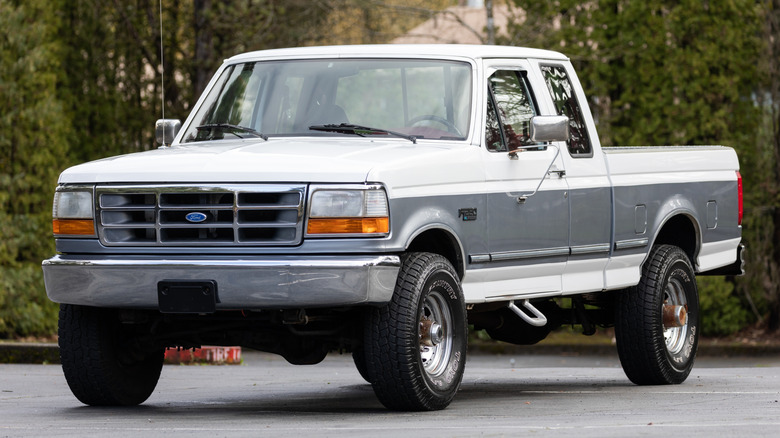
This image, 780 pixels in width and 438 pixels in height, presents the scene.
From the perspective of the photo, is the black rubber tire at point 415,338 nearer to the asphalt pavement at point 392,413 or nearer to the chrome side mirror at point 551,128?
the asphalt pavement at point 392,413

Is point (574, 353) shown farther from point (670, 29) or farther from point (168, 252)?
point (168, 252)

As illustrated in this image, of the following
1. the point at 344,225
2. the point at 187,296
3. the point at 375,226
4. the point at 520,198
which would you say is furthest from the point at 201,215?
the point at 520,198

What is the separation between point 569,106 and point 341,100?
185cm

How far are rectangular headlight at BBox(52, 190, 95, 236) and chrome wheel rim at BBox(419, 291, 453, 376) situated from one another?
6.08 feet

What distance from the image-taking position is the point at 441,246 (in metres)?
8.44

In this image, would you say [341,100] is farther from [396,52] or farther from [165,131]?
[165,131]

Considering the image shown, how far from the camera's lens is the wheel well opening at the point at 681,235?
10844mm

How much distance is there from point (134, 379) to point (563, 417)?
8.64 feet

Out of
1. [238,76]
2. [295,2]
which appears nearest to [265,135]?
[238,76]

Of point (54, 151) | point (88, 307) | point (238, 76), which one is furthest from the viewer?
point (54, 151)

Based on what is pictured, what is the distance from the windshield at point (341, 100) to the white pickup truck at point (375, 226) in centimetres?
1

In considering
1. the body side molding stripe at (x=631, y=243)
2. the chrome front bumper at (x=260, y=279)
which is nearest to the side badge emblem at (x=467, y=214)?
the chrome front bumper at (x=260, y=279)

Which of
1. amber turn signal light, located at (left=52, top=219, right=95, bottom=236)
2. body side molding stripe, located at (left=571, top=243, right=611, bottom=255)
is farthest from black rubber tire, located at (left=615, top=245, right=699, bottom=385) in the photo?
amber turn signal light, located at (left=52, top=219, right=95, bottom=236)

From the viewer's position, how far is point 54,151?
1639cm
